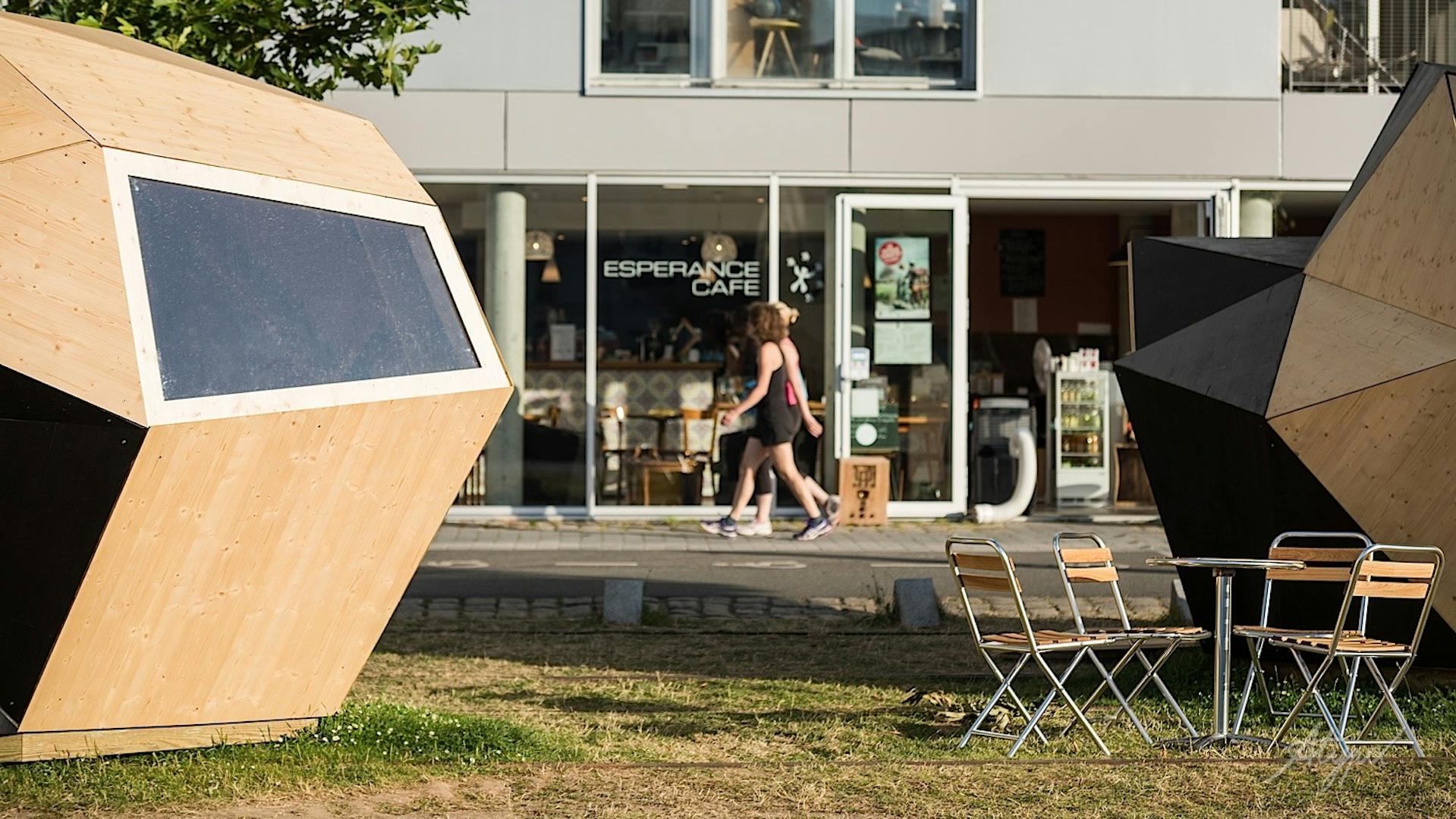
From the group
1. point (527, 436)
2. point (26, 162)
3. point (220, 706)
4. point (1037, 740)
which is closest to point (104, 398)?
point (26, 162)

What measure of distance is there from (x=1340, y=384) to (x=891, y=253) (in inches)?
372

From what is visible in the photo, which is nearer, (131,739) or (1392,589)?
(131,739)

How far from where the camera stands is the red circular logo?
1639 cm

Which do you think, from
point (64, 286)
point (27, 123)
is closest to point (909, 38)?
point (27, 123)

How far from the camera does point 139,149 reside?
5.58m

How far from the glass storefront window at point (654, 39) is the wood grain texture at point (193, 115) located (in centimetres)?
956

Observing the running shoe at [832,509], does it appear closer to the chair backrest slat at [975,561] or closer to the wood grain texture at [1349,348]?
the wood grain texture at [1349,348]

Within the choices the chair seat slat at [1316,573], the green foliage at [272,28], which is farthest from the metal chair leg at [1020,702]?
the green foliage at [272,28]

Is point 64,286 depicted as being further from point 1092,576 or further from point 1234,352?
point 1234,352

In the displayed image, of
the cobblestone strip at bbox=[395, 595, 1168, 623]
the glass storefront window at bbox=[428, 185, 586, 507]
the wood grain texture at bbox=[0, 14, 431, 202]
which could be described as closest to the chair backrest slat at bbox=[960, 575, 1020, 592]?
the wood grain texture at bbox=[0, 14, 431, 202]

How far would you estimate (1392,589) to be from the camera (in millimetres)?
6566

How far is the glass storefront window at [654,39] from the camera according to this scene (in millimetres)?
16203

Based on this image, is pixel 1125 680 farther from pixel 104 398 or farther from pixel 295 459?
pixel 104 398

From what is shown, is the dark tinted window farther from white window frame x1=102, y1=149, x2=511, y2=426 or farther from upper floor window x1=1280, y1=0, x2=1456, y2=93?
upper floor window x1=1280, y1=0, x2=1456, y2=93
